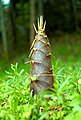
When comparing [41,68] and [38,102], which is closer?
[38,102]

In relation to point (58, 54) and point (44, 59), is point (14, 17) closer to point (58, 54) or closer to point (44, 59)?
point (58, 54)

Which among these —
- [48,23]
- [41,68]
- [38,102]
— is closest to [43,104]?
[38,102]

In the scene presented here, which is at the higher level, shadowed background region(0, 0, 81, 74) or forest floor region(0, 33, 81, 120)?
shadowed background region(0, 0, 81, 74)

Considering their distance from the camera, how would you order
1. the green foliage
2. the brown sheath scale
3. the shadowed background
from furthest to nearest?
1. the shadowed background
2. the brown sheath scale
3. the green foliage

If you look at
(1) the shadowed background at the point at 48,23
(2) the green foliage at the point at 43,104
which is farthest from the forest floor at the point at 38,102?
(1) the shadowed background at the point at 48,23

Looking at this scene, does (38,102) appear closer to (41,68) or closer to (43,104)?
(43,104)

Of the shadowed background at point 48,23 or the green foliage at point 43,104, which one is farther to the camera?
the shadowed background at point 48,23

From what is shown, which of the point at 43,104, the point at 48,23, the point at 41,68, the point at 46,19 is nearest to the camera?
the point at 43,104

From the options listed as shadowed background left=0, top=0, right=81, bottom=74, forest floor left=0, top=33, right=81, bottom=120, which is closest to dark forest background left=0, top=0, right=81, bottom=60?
shadowed background left=0, top=0, right=81, bottom=74

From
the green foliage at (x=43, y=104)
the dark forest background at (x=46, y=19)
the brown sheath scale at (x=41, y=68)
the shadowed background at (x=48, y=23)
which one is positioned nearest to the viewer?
the green foliage at (x=43, y=104)

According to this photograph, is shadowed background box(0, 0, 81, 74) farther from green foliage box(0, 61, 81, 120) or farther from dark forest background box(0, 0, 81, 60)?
green foliage box(0, 61, 81, 120)

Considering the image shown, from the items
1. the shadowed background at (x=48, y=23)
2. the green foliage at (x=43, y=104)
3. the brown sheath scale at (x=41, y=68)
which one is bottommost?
the green foliage at (x=43, y=104)

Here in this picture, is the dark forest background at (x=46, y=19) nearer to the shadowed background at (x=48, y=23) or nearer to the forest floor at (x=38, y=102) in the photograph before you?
the shadowed background at (x=48, y=23)
